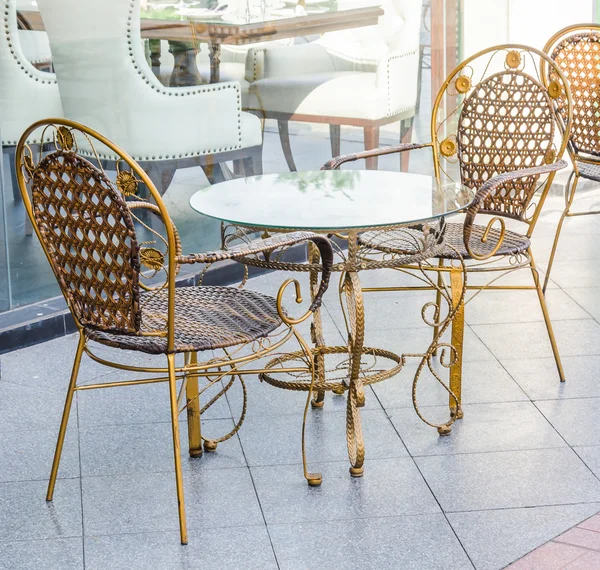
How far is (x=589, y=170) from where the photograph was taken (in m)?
4.50

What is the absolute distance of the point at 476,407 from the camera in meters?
3.33

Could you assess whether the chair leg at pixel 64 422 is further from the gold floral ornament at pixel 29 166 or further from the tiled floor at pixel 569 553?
the tiled floor at pixel 569 553

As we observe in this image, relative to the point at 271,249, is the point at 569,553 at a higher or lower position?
lower

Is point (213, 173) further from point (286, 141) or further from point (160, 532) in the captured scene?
point (160, 532)

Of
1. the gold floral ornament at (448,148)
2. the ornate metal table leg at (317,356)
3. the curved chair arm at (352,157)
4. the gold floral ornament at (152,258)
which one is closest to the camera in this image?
the gold floral ornament at (152,258)

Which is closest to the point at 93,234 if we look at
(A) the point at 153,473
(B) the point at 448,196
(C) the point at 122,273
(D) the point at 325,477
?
(C) the point at 122,273

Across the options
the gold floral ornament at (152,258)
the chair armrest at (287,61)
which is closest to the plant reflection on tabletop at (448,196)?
the gold floral ornament at (152,258)

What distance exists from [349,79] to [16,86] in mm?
1830

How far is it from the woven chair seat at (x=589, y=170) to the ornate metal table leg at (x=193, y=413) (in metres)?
2.16

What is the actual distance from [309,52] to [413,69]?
930 millimetres

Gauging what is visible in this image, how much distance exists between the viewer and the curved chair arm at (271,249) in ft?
8.02

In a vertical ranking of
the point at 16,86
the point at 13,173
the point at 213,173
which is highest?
the point at 16,86

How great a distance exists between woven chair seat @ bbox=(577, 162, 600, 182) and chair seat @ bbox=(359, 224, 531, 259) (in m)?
0.99

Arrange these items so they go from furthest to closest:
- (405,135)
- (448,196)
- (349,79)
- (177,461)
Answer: (405,135) → (349,79) → (448,196) → (177,461)
